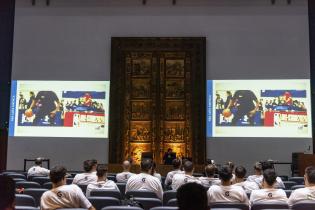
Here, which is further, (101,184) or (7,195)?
(101,184)

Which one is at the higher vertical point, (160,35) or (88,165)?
(160,35)

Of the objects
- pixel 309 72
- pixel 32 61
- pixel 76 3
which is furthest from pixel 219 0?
pixel 32 61

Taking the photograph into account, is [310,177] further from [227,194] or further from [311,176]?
[227,194]

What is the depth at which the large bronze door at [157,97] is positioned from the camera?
49.9ft

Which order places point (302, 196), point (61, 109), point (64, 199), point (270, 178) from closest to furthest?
1. point (64, 199)
2. point (302, 196)
3. point (270, 178)
4. point (61, 109)

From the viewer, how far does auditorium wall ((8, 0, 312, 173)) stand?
49.3 ft

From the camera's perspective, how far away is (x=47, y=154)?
606 inches

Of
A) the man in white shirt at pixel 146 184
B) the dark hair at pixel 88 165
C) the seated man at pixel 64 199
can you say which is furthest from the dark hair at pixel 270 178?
the dark hair at pixel 88 165

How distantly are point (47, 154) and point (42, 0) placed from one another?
20.2ft

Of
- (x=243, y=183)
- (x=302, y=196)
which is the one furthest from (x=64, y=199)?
(x=243, y=183)

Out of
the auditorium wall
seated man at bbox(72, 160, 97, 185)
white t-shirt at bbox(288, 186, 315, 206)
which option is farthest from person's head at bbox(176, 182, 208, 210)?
the auditorium wall

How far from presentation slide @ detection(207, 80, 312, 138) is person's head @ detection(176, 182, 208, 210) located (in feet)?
41.8

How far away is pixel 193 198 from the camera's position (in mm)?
2312

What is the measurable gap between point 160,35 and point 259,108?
4.69 metres
